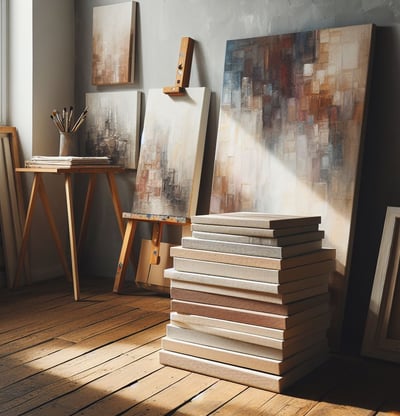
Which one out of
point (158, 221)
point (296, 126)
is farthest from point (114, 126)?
point (296, 126)

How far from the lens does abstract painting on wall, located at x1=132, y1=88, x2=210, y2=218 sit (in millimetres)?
3734

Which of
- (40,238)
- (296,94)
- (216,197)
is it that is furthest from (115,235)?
(296,94)

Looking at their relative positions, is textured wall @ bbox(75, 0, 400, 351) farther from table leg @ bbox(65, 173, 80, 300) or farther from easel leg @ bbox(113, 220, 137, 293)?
table leg @ bbox(65, 173, 80, 300)

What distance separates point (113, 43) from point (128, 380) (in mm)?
2482

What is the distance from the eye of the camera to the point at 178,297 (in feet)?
8.83

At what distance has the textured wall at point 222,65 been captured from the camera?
123 inches

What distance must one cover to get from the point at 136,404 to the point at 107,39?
273 cm

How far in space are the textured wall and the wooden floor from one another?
2.03 ft

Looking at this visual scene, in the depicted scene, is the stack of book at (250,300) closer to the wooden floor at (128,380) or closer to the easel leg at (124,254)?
the wooden floor at (128,380)

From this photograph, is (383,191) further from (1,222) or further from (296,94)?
(1,222)

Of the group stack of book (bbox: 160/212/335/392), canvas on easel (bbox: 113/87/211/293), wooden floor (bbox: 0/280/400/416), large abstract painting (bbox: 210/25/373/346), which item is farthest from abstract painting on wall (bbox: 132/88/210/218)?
stack of book (bbox: 160/212/335/392)

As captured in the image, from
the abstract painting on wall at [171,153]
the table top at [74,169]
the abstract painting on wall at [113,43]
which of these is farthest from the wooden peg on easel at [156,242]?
the abstract painting on wall at [113,43]

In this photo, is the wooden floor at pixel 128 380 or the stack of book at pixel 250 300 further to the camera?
the stack of book at pixel 250 300

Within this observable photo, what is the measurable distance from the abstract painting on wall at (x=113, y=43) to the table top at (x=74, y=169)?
60 cm
